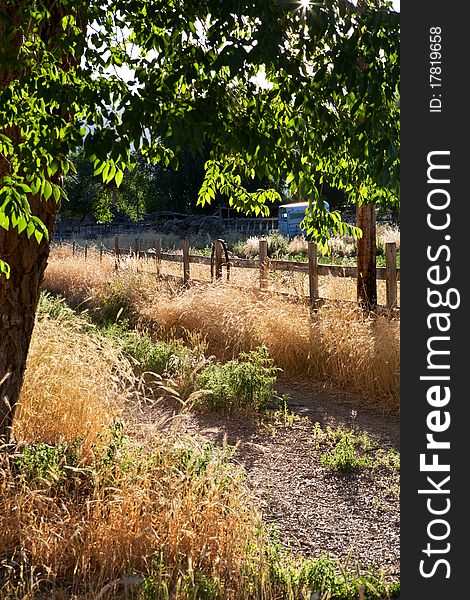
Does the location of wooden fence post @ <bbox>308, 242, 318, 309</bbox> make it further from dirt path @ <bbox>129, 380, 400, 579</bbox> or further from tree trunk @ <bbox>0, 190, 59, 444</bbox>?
tree trunk @ <bbox>0, 190, 59, 444</bbox>

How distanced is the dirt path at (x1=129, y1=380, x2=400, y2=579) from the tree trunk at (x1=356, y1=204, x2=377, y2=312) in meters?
1.91

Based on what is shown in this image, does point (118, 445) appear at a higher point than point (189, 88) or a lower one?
lower

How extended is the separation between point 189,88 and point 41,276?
1.98 metres

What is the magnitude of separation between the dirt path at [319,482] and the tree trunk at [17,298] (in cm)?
98

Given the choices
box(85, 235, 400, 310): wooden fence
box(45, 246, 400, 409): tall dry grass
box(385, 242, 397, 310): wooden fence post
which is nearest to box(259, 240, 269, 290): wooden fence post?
box(85, 235, 400, 310): wooden fence

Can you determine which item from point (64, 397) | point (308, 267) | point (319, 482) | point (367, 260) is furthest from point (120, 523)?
A: point (308, 267)

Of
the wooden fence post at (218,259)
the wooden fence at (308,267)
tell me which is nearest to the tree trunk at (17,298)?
the wooden fence at (308,267)

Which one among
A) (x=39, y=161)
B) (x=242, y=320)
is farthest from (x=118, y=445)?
(x=242, y=320)

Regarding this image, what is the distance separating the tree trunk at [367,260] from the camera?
32.8 ft

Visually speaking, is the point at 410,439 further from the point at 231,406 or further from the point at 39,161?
the point at 231,406

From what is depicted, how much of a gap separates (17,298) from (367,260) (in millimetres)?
6019

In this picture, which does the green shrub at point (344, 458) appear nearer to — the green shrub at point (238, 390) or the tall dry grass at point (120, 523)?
the green shrub at point (238, 390)

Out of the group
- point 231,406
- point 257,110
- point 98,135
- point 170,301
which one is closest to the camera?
point 98,135

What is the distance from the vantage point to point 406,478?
3.29 meters
